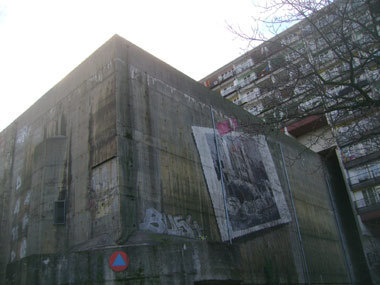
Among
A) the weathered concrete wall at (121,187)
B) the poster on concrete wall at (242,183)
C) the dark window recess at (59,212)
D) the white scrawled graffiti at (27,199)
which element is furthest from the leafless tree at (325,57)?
the white scrawled graffiti at (27,199)

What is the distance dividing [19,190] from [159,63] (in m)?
9.11

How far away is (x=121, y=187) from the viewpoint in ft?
41.2

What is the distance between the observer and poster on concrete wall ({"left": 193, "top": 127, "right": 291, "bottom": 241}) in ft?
54.9

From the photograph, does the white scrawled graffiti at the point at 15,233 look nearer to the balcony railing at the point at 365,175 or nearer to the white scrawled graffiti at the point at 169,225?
the white scrawled graffiti at the point at 169,225

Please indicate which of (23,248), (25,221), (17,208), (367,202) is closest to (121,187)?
(23,248)

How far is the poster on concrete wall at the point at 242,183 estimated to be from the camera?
1672 centimetres

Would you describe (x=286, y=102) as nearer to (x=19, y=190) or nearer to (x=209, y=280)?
(x=209, y=280)

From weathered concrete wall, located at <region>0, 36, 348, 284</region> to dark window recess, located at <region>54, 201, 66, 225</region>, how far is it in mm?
226

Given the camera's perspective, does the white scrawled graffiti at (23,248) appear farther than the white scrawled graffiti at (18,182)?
No

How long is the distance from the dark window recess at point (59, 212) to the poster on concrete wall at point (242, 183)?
602cm

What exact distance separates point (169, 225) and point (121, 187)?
237cm

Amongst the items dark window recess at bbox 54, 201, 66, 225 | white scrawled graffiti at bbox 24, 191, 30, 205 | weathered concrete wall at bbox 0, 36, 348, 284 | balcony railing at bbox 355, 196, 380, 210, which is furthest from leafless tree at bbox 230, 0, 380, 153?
balcony railing at bbox 355, 196, 380, 210

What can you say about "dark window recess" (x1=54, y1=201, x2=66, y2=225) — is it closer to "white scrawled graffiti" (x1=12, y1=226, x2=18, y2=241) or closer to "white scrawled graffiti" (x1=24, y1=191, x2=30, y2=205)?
"white scrawled graffiti" (x1=24, y1=191, x2=30, y2=205)

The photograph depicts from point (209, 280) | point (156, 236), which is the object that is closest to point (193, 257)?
point (209, 280)
